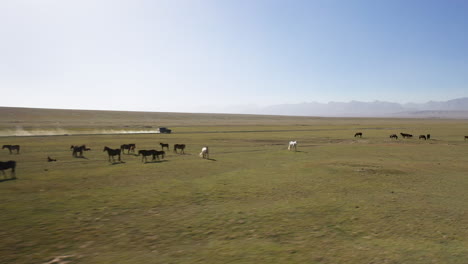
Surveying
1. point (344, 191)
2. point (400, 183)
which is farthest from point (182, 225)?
point (400, 183)

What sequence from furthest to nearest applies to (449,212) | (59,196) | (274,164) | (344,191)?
(274,164)
(344,191)
(59,196)
(449,212)

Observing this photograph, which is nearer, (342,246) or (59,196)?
(342,246)

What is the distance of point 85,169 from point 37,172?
108 inches

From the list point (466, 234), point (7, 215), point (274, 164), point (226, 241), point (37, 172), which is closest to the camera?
point (226, 241)

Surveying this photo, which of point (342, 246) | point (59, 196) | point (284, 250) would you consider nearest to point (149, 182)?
point (59, 196)

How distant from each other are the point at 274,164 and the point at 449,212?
1255 cm

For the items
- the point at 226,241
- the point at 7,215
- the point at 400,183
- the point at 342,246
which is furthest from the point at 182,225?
the point at 400,183

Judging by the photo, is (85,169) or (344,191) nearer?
(344,191)

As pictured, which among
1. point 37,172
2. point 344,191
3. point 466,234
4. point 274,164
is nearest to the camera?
point 466,234

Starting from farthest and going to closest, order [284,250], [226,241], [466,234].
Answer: [466,234], [226,241], [284,250]

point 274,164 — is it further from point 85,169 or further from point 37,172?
point 37,172

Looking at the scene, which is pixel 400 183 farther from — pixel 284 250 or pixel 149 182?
pixel 149 182

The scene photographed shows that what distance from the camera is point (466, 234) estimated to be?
29.9 feet

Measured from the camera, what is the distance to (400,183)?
1611 cm
